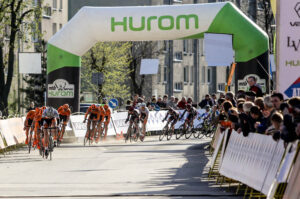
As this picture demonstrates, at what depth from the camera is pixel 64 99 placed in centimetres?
3014

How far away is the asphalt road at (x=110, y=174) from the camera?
13.8m

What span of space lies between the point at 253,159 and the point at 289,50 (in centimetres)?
219

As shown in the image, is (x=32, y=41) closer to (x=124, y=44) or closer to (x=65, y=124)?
(x=124, y=44)

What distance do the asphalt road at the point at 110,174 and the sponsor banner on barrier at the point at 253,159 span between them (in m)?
0.41

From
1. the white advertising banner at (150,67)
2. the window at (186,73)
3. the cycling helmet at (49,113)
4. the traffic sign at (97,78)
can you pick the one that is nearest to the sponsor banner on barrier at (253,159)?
the cycling helmet at (49,113)

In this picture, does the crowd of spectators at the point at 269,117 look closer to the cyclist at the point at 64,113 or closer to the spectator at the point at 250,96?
the spectator at the point at 250,96

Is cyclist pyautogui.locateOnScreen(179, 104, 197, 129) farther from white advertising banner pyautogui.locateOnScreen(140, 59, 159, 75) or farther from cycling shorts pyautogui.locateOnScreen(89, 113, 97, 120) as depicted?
cycling shorts pyautogui.locateOnScreen(89, 113, 97, 120)

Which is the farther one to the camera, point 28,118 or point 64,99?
point 64,99

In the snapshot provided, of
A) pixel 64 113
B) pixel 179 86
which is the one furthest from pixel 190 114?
pixel 179 86

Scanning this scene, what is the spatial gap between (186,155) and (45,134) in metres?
3.82

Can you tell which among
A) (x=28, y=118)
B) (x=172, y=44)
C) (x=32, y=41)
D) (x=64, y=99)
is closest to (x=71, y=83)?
(x=64, y=99)

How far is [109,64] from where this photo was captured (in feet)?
211

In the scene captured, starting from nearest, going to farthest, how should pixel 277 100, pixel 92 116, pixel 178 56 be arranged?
1. pixel 277 100
2. pixel 92 116
3. pixel 178 56

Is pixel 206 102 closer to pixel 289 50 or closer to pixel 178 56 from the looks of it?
pixel 289 50
